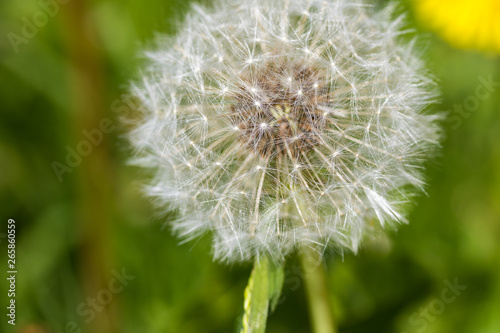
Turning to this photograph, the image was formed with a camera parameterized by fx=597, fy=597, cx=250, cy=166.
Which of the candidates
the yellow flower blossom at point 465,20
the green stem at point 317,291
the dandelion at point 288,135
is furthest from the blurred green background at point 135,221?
the dandelion at point 288,135

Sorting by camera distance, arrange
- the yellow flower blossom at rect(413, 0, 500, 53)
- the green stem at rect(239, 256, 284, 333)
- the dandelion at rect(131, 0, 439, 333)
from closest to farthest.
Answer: the green stem at rect(239, 256, 284, 333) → the dandelion at rect(131, 0, 439, 333) → the yellow flower blossom at rect(413, 0, 500, 53)

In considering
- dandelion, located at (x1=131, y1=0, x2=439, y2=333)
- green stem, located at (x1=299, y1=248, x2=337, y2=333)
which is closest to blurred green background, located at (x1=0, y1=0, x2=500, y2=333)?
green stem, located at (x1=299, y1=248, x2=337, y2=333)

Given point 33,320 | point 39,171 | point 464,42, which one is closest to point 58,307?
point 33,320

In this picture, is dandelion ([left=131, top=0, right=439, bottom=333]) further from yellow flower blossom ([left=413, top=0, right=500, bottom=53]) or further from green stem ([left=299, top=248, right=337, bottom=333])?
yellow flower blossom ([left=413, top=0, right=500, bottom=53])

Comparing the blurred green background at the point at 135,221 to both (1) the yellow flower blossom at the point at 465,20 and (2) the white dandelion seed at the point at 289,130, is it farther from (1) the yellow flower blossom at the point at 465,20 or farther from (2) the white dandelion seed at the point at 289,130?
(2) the white dandelion seed at the point at 289,130

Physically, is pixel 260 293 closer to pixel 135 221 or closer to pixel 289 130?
pixel 289 130

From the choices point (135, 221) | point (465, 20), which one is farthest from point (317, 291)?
point (465, 20)
